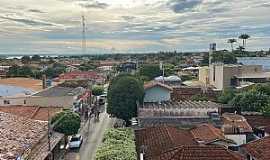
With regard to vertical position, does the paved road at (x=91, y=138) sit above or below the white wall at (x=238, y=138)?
below

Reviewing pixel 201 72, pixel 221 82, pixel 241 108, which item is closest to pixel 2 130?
pixel 241 108

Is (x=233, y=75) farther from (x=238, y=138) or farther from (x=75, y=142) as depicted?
(x=75, y=142)

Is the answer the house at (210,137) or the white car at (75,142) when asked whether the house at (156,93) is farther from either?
the house at (210,137)

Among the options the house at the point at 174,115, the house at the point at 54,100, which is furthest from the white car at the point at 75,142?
the house at the point at 54,100

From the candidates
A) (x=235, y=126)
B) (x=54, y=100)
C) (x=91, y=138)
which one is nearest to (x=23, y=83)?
(x=54, y=100)

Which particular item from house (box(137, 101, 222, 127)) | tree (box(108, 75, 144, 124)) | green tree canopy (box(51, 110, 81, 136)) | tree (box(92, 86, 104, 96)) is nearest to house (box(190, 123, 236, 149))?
house (box(137, 101, 222, 127))

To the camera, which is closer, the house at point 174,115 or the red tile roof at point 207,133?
the red tile roof at point 207,133
